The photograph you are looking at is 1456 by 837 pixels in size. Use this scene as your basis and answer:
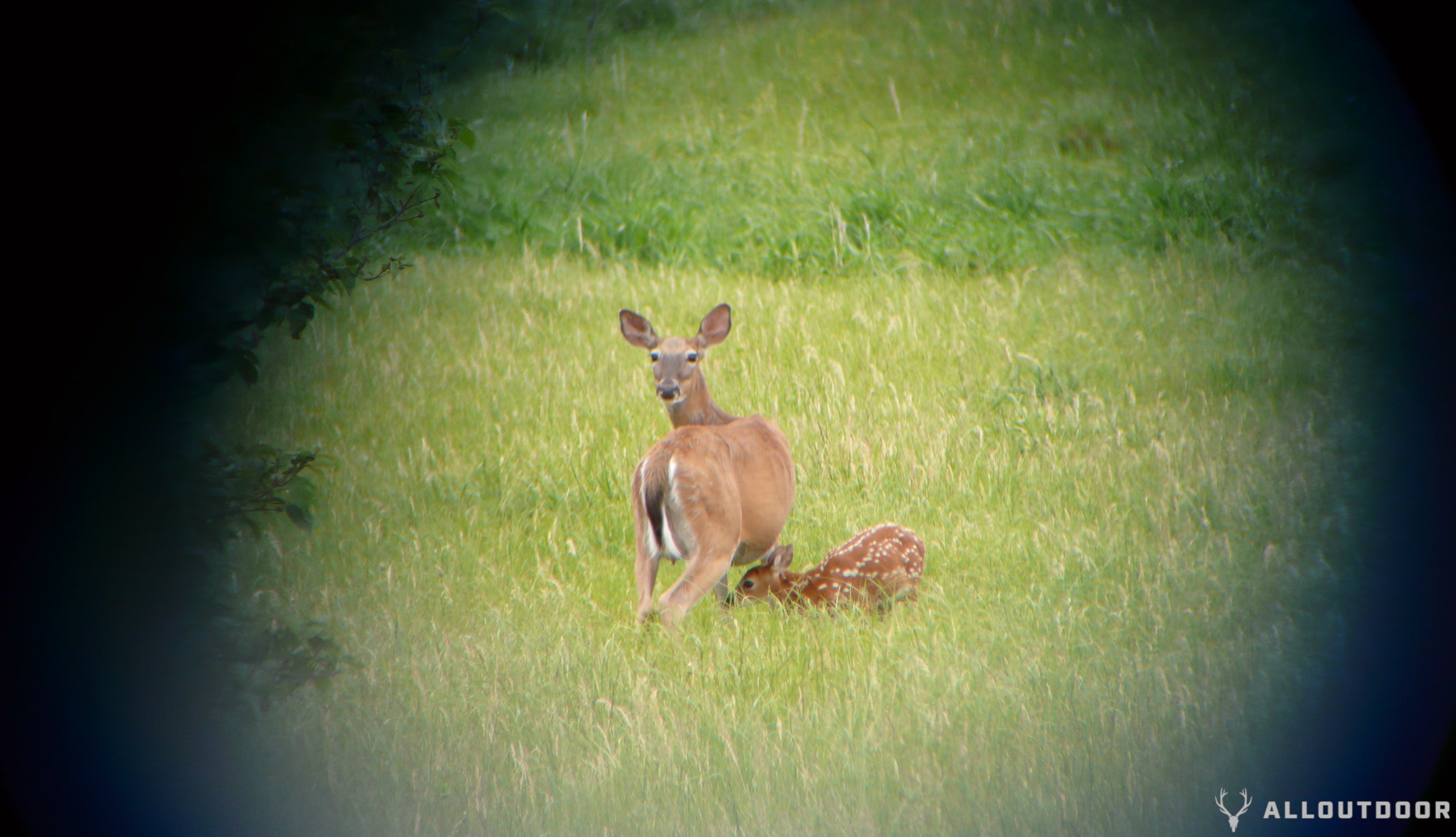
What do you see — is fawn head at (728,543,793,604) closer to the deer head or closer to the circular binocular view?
the circular binocular view

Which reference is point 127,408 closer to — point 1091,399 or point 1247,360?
point 1091,399

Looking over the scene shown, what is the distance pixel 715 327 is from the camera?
5918mm

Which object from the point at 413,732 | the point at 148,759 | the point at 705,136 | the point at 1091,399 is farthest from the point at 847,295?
the point at 148,759

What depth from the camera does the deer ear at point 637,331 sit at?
5.90m

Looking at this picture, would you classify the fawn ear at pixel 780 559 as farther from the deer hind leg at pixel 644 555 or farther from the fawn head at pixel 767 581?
the deer hind leg at pixel 644 555

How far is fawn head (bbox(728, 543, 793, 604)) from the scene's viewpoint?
5.30 m

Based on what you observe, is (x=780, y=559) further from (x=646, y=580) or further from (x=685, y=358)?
(x=685, y=358)

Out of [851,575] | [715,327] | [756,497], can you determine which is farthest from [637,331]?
[851,575]

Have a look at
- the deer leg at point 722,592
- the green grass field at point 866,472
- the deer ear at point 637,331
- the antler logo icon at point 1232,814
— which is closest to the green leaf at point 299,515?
the green grass field at point 866,472

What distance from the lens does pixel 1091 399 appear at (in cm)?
728

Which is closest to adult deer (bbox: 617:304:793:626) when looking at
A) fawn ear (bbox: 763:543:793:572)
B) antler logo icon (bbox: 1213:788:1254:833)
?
fawn ear (bbox: 763:543:793:572)

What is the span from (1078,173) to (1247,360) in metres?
4.78

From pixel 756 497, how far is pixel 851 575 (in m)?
0.54

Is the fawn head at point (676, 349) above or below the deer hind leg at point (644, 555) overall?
above
